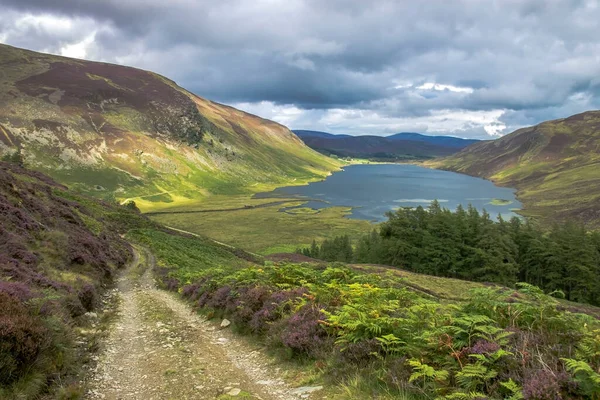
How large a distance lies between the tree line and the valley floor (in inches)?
2129

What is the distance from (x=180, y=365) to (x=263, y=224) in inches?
4450

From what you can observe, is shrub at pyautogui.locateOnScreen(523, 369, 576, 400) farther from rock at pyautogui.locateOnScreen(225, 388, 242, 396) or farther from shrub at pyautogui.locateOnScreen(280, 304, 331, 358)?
rock at pyautogui.locateOnScreen(225, 388, 242, 396)

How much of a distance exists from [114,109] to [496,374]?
22150 cm

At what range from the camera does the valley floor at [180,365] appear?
25.5 feet

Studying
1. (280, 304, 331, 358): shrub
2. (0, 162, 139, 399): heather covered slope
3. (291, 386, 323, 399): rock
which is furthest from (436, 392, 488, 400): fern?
(0, 162, 139, 399): heather covered slope

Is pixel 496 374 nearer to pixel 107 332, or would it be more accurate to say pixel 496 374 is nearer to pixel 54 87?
pixel 107 332

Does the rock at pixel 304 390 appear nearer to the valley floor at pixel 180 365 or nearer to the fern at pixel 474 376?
the valley floor at pixel 180 365

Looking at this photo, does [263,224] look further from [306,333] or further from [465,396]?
[465,396]

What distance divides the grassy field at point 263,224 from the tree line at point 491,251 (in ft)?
107

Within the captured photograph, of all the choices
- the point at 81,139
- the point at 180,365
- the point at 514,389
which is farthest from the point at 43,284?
the point at 81,139

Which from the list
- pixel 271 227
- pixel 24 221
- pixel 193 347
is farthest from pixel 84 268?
pixel 271 227

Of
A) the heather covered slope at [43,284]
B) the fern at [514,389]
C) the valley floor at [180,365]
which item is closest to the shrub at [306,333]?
the valley floor at [180,365]

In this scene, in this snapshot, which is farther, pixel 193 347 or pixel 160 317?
pixel 160 317

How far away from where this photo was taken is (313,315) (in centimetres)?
982
